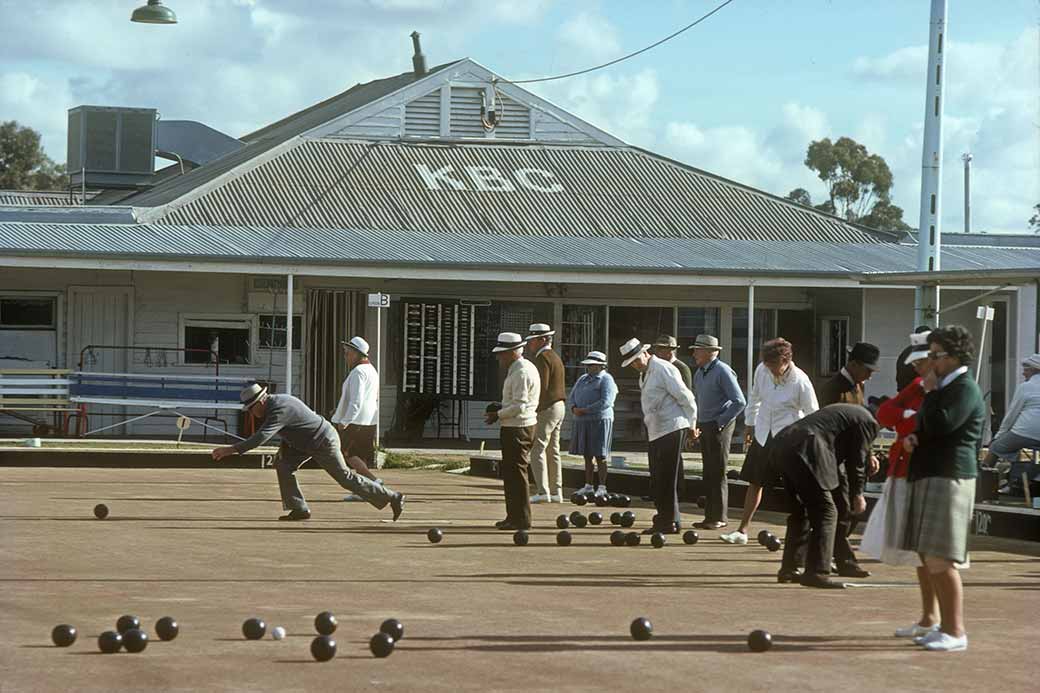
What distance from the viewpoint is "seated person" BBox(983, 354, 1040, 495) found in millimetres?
15797

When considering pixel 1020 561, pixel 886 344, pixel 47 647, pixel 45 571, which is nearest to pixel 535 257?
pixel 886 344

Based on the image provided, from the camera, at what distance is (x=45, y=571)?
37.6 ft

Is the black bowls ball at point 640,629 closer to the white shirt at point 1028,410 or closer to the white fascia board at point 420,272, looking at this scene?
the white shirt at point 1028,410

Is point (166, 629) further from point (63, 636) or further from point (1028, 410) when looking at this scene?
point (1028, 410)

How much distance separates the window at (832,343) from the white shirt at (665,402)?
574 inches

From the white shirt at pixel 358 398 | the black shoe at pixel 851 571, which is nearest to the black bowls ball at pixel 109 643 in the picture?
the black shoe at pixel 851 571

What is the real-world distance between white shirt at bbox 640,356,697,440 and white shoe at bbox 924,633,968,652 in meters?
5.70

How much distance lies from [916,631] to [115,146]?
1171 inches

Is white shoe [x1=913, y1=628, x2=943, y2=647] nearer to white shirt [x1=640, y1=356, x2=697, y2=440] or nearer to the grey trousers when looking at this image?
white shirt [x1=640, y1=356, x2=697, y2=440]

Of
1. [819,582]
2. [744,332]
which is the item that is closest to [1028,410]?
[819,582]

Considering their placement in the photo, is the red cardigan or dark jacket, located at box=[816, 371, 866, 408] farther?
dark jacket, located at box=[816, 371, 866, 408]

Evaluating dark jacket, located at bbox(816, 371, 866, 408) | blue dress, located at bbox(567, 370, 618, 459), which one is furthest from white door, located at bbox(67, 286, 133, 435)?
dark jacket, located at bbox(816, 371, 866, 408)

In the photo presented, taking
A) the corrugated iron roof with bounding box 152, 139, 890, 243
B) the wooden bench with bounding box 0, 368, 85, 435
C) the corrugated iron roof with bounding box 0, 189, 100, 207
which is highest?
the corrugated iron roof with bounding box 0, 189, 100, 207

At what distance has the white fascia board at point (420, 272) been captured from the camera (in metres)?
23.6
